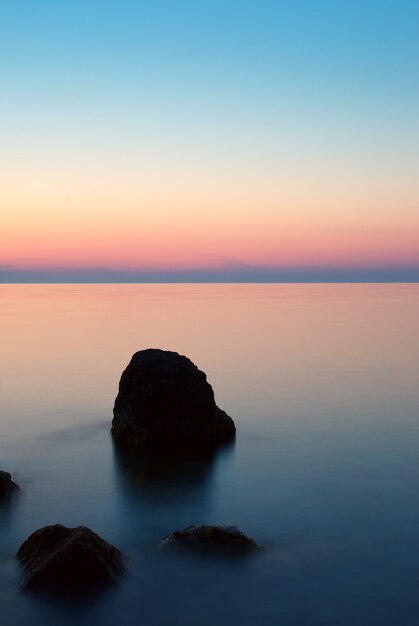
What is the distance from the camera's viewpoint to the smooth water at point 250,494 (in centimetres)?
1036

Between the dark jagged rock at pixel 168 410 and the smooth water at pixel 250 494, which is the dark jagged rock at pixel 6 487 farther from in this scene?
the dark jagged rock at pixel 168 410

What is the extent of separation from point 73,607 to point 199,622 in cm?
191

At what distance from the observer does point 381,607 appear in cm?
1038

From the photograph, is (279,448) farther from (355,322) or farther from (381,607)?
(355,322)

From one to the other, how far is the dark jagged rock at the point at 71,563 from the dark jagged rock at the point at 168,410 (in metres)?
8.51

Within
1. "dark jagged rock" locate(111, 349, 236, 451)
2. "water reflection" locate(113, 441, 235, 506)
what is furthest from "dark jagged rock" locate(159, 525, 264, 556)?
"dark jagged rock" locate(111, 349, 236, 451)

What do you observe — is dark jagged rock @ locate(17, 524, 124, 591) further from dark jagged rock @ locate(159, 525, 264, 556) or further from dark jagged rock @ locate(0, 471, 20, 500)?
dark jagged rock @ locate(0, 471, 20, 500)

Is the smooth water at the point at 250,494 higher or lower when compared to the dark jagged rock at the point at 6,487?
lower

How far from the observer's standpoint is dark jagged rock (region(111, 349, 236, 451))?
65.8ft

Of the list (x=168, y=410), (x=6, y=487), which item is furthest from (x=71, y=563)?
(x=168, y=410)

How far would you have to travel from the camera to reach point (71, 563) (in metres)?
10.5

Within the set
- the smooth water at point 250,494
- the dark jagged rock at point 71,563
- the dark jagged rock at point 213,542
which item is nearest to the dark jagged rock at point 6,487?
→ the smooth water at point 250,494

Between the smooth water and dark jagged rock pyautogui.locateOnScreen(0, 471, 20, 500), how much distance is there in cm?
45

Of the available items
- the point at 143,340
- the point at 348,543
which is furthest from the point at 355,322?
the point at 348,543
